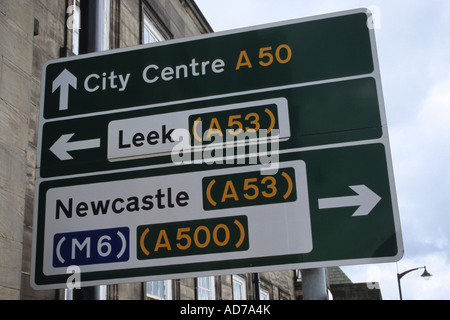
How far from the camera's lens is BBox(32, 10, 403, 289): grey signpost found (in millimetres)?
3383

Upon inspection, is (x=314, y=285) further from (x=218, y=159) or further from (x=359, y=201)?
(x=218, y=159)

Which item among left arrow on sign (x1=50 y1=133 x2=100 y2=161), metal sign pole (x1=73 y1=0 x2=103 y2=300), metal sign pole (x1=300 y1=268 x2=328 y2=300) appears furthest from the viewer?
metal sign pole (x1=73 y1=0 x2=103 y2=300)

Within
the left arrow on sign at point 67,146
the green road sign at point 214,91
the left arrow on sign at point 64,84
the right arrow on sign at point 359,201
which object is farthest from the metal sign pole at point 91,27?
the right arrow on sign at point 359,201

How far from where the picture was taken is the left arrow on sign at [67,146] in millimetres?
3928

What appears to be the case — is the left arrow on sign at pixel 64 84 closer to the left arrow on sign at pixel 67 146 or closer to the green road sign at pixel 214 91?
the green road sign at pixel 214 91

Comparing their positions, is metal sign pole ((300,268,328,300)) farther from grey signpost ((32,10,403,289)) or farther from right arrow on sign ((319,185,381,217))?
right arrow on sign ((319,185,381,217))

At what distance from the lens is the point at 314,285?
10.1 ft

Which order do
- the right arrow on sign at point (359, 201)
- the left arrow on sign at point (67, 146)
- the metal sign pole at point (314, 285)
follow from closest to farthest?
1. the metal sign pole at point (314, 285)
2. the right arrow on sign at point (359, 201)
3. the left arrow on sign at point (67, 146)

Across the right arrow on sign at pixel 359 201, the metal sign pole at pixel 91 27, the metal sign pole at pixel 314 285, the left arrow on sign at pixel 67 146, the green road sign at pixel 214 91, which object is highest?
the metal sign pole at pixel 91 27

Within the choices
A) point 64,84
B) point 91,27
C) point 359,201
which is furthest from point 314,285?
point 91,27

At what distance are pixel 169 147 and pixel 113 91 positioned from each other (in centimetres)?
65

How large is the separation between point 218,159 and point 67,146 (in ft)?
3.48

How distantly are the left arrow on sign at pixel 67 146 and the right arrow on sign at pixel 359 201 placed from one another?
1.57 meters

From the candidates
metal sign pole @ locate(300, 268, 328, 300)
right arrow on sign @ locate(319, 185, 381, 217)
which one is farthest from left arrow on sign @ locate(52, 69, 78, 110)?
metal sign pole @ locate(300, 268, 328, 300)
